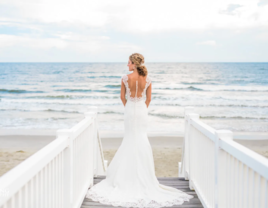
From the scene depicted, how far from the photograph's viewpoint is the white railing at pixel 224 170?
69.4 inches

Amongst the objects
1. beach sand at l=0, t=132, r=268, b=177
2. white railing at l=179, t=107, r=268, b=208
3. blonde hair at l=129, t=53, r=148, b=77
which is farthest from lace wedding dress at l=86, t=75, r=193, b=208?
beach sand at l=0, t=132, r=268, b=177

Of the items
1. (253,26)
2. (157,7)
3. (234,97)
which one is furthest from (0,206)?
(253,26)

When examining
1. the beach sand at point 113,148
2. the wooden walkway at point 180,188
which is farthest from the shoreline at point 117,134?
the wooden walkway at point 180,188

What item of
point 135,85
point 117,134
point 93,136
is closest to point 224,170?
point 135,85

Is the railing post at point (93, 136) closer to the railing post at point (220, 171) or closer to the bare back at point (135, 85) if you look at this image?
the bare back at point (135, 85)

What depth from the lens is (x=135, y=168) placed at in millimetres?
4027

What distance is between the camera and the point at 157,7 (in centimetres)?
3672

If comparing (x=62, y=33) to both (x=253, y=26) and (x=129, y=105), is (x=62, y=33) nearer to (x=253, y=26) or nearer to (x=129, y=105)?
(x=253, y=26)

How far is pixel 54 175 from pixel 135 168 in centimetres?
191

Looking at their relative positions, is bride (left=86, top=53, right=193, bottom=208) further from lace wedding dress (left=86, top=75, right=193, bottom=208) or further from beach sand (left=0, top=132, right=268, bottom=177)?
beach sand (left=0, top=132, right=268, bottom=177)

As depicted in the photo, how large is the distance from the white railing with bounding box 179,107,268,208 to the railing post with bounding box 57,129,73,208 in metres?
1.30

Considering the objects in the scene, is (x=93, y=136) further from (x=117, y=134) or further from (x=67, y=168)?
(x=117, y=134)

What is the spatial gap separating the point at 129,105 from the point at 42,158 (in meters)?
2.44

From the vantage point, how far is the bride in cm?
372
